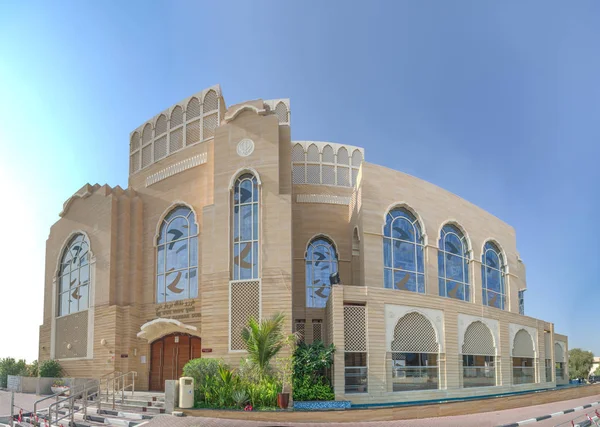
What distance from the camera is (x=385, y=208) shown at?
24562 millimetres

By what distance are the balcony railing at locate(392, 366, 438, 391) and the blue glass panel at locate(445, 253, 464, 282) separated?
18.5 ft

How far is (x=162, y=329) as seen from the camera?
24359 millimetres

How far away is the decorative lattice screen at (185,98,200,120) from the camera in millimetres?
26469

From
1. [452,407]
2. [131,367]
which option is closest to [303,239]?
[131,367]

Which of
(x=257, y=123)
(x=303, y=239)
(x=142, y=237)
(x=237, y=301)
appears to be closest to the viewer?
(x=237, y=301)

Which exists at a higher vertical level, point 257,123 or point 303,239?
point 257,123

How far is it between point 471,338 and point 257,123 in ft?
42.4

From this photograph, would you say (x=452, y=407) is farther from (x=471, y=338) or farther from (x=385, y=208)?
(x=385, y=208)

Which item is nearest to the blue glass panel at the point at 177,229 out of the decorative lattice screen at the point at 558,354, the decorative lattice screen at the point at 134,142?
the decorative lattice screen at the point at 134,142

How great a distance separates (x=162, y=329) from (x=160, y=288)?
6.60ft

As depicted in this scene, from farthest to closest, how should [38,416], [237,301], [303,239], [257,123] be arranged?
[303,239], [257,123], [237,301], [38,416]

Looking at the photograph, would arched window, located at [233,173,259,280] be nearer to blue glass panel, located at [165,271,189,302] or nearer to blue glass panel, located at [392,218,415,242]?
blue glass panel, located at [165,271,189,302]

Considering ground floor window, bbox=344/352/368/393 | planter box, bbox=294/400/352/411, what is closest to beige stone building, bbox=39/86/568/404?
ground floor window, bbox=344/352/368/393

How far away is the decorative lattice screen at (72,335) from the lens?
27.4 m
